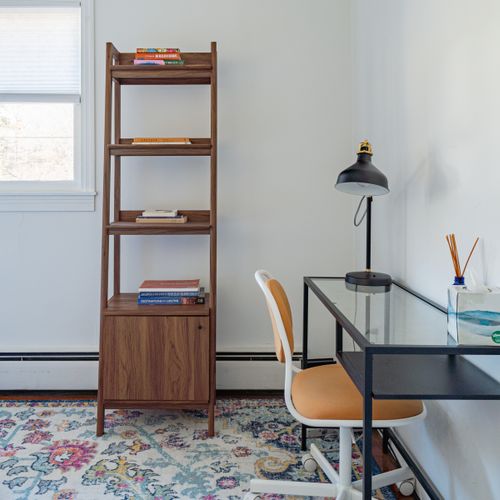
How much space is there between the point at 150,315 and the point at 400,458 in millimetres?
1283

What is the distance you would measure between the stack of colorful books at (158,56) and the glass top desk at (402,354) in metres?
1.44

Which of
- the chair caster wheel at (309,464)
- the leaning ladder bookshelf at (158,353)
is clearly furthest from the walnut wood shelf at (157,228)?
the chair caster wheel at (309,464)

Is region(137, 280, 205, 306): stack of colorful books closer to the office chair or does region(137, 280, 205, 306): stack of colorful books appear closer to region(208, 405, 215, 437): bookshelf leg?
region(208, 405, 215, 437): bookshelf leg

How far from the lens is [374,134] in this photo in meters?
2.38

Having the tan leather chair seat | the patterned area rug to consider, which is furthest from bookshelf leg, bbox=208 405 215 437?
the tan leather chair seat

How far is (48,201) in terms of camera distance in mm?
2777

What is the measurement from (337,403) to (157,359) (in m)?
1.09

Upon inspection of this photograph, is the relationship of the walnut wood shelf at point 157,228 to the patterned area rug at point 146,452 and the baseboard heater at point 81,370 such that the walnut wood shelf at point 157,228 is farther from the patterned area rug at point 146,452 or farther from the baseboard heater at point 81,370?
the patterned area rug at point 146,452

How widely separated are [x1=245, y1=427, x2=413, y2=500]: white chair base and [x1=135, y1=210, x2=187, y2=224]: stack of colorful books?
4.27 ft

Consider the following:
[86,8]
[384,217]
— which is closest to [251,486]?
[384,217]

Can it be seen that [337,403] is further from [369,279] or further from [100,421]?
[100,421]

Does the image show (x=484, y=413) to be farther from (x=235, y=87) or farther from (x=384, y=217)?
(x=235, y=87)

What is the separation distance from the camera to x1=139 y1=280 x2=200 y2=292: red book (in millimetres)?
2447

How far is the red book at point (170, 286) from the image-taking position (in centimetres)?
245
